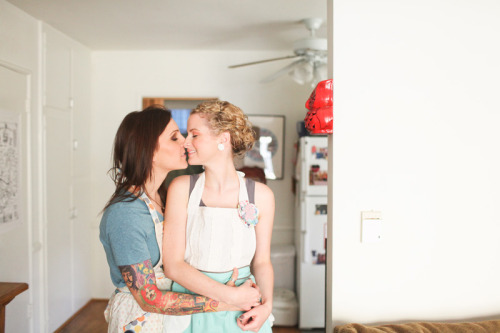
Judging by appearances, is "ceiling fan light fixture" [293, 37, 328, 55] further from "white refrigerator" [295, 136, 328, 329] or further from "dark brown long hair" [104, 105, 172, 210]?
"dark brown long hair" [104, 105, 172, 210]

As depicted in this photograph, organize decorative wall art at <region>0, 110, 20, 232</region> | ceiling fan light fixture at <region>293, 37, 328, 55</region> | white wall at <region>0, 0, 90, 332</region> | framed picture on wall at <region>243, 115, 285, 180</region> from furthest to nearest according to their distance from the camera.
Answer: framed picture on wall at <region>243, 115, 285, 180</region> < ceiling fan light fixture at <region>293, 37, 328, 55</region> < white wall at <region>0, 0, 90, 332</region> < decorative wall art at <region>0, 110, 20, 232</region>

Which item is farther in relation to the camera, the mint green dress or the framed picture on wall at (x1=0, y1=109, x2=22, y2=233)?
the framed picture on wall at (x1=0, y1=109, x2=22, y2=233)

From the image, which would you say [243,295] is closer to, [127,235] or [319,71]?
[127,235]

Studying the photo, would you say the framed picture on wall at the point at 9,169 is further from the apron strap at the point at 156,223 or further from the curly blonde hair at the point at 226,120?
the curly blonde hair at the point at 226,120

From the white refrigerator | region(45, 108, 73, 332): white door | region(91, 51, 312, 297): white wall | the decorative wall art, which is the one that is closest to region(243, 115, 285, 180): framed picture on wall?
region(91, 51, 312, 297): white wall

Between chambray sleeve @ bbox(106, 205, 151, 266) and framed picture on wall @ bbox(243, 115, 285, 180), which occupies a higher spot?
framed picture on wall @ bbox(243, 115, 285, 180)

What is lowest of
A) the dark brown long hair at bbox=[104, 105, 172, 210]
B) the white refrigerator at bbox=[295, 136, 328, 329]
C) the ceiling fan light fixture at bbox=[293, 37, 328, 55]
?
the white refrigerator at bbox=[295, 136, 328, 329]

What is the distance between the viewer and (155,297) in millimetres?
1320

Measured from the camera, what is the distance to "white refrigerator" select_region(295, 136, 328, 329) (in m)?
3.52

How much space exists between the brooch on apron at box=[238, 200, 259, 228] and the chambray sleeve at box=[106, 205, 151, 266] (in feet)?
1.12

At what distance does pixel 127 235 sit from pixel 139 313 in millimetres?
295
